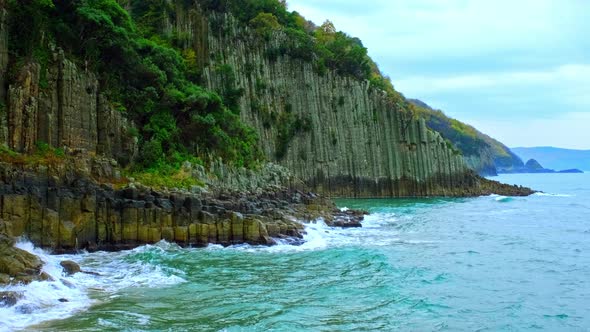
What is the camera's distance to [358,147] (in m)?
77.1

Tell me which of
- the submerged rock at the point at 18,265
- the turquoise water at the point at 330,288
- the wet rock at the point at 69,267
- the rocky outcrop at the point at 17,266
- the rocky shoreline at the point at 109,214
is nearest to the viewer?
the turquoise water at the point at 330,288

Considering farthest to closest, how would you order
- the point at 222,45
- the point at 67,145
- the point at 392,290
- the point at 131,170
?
the point at 222,45 < the point at 131,170 < the point at 67,145 < the point at 392,290

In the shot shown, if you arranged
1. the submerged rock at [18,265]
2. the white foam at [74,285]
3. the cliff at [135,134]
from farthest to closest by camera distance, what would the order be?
the cliff at [135,134]
the submerged rock at [18,265]
the white foam at [74,285]

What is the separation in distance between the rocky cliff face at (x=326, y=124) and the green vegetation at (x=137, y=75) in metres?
20.7

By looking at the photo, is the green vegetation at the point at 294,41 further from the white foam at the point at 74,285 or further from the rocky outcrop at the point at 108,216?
the white foam at the point at 74,285

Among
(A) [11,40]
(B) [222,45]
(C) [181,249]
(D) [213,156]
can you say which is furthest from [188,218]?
(B) [222,45]

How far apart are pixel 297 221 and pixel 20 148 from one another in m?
16.4

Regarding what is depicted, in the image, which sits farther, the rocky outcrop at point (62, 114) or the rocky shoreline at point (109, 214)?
the rocky outcrop at point (62, 114)

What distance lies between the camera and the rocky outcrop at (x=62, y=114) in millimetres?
29812

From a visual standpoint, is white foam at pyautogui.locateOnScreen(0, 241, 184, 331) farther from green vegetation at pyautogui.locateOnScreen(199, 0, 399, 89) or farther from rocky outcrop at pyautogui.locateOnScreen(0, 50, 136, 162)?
green vegetation at pyautogui.locateOnScreen(199, 0, 399, 89)

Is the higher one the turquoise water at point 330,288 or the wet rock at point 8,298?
the wet rock at point 8,298

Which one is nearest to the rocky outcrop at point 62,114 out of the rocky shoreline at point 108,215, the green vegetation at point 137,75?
the green vegetation at point 137,75

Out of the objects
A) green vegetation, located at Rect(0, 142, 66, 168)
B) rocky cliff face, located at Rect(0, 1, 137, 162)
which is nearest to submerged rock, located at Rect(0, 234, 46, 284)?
green vegetation, located at Rect(0, 142, 66, 168)

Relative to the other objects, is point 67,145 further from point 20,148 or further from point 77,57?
point 77,57
